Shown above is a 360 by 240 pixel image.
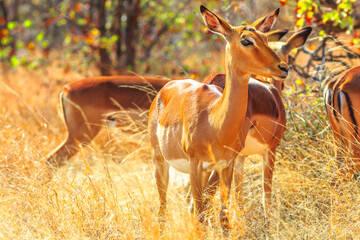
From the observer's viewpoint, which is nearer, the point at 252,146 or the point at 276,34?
the point at 252,146

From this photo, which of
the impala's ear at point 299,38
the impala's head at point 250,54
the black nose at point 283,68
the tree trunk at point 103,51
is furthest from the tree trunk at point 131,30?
the black nose at point 283,68

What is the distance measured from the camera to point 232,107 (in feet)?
10.9

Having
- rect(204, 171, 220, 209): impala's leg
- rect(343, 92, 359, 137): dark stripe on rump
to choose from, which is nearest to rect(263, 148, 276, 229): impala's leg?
rect(204, 171, 220, 209): impala's leg

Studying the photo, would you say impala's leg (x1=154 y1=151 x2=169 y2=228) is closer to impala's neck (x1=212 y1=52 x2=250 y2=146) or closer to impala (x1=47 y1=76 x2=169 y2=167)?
impala's neck (x1=212 y1=52 x2=250 y2=146)

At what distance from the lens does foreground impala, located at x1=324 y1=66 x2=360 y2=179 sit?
4.10 meters

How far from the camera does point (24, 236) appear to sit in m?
3.55

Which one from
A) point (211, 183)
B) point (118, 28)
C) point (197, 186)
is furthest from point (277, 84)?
point (118, 28)

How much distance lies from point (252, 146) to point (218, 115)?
80 centimetres

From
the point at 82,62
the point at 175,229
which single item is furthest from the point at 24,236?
the point at 82,62

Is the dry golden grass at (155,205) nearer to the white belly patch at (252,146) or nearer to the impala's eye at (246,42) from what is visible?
the white belly patch at (252,146)

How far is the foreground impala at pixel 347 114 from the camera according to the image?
410cm

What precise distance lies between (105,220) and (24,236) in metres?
0.51

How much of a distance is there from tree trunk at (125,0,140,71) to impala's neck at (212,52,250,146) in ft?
19.6

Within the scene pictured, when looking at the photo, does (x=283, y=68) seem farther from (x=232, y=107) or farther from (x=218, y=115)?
(x=218, y=115)
